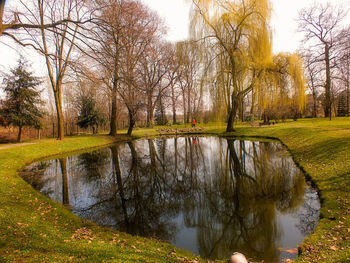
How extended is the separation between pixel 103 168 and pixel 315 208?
8.26m

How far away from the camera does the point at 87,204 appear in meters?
5.49

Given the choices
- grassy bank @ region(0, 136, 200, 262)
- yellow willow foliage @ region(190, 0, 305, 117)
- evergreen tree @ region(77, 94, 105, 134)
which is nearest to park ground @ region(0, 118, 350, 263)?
grassy bank @ region(0, 136, 200, 262)

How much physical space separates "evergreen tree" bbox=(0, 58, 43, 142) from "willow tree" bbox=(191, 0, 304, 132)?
1536cm

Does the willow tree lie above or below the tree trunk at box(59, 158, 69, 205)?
above

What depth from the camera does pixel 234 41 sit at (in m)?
16.0

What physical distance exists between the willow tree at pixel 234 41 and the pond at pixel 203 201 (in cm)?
830

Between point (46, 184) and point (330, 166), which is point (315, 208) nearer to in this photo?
point (330, 166)

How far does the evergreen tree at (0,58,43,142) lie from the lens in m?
16.8

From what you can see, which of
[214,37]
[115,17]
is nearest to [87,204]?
[115,17]

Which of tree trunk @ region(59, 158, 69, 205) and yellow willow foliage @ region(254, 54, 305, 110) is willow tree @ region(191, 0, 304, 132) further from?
tree trunk @ region(59, 158, 69, 205)

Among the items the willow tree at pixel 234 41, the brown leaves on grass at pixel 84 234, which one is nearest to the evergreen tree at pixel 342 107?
the willow tree at pixel 234 41

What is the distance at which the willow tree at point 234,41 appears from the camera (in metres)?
15.2

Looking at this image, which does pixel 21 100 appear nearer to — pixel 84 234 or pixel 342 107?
pixel 84 234

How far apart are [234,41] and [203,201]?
578 inches
